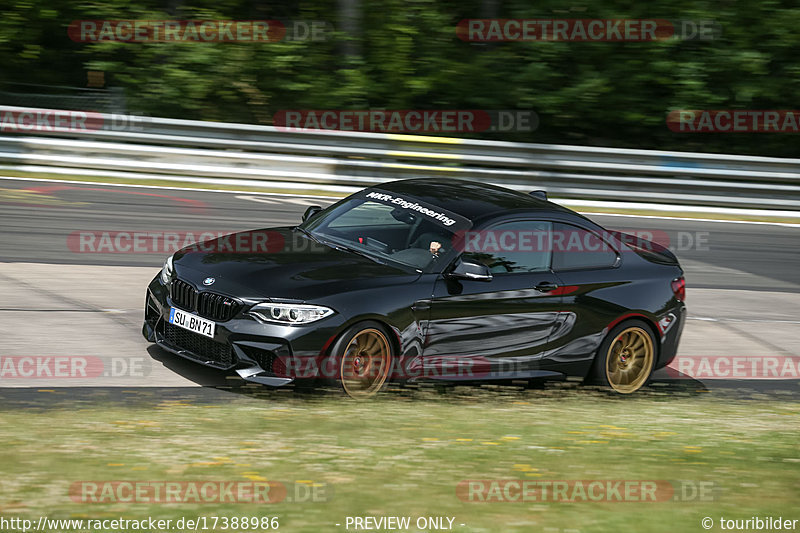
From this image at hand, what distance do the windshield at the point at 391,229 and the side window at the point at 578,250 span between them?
828 millimetres

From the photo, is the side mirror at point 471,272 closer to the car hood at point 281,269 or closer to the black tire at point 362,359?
the car hood at point 281,269

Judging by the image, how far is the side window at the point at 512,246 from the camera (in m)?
7.58

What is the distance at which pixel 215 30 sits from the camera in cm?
1908

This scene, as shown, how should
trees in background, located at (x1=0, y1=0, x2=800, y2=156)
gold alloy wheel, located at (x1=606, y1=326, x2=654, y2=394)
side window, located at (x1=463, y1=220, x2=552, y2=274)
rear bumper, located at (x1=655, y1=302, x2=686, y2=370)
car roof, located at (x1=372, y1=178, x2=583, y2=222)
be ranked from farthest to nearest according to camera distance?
1. trees in background, located at (x1=0, y1=0, x2=800, y2=156)
2. rear bumper, located at (x1=655, y1=302, x2=686, y2=370)
3. gold alloy wheel, located at (x1=606, y1=326, x2=654, y2=394)
4. car roof, located at (x1=372, y1=178, x2=583, y2=222)
5. side window, located at (x1=463, y1=220, x2=552, y2=274)

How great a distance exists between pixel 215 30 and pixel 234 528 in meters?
16.0

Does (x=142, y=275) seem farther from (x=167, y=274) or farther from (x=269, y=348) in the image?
(x=269, y=348)

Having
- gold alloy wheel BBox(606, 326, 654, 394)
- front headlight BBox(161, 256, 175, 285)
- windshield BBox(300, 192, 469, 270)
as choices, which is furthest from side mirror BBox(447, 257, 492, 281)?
front headlight BBox(161, 256, 175, 285)

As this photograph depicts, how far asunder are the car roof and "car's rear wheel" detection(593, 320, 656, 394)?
106 centimetres

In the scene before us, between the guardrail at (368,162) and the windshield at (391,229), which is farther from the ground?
the guardrail at (368,162)

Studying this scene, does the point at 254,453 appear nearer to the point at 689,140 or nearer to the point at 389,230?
the point at 389,230

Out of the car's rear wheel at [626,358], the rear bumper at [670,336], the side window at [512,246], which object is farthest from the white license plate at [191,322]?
the rear bumper at [670,336]

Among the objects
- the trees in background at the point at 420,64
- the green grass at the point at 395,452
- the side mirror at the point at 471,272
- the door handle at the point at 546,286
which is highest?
the trees in background at the point at 420,64

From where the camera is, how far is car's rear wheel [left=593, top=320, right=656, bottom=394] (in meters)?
8.11

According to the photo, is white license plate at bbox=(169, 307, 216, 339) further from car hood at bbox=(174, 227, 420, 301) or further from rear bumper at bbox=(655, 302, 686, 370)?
rear bumper at bbox=(655, 302, 686, 370)
